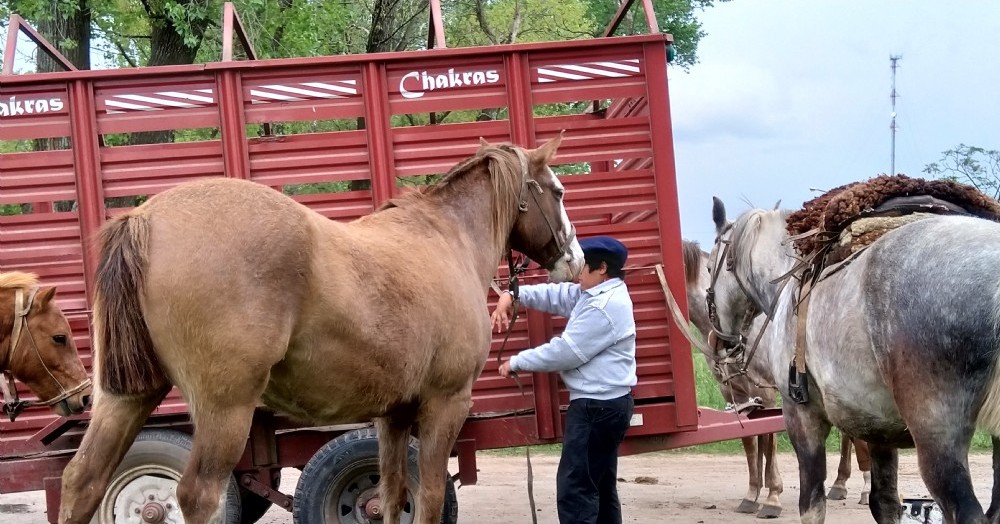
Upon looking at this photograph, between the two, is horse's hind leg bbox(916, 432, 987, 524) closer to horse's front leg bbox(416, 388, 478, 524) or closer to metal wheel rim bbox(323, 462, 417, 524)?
horse's front leg bbox(416, 388, 478, 524)

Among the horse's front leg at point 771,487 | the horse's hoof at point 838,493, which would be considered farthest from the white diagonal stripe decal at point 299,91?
the horse's hoof at point 838,493

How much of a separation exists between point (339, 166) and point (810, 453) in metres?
3.11

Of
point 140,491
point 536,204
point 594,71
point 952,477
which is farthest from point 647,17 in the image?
point 140,491

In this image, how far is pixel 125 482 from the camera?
5.59 metres

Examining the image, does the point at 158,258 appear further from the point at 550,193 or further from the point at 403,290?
the point at 550,193

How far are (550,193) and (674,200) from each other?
39.5 inches

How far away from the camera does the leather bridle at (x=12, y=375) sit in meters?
5.52

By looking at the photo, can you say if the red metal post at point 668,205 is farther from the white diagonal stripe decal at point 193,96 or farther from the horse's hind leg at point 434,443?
the white diagonal stripe decal at point 193,96

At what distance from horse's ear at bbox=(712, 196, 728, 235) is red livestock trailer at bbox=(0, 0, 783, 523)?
234 cm

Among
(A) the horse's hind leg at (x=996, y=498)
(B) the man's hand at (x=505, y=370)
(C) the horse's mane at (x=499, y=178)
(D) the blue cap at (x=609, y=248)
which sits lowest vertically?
(A) the horse's hind leg at (x=996, y=498)

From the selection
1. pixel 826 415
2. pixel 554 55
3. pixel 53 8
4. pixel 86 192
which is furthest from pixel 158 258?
pixel 53 8

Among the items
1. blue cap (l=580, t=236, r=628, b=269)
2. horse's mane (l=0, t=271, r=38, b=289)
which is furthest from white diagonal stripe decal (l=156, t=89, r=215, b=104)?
blue cap (l=580, t=236, r=628, b=269)

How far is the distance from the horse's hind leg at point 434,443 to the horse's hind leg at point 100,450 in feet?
3.90

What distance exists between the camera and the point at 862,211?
5.33 m
